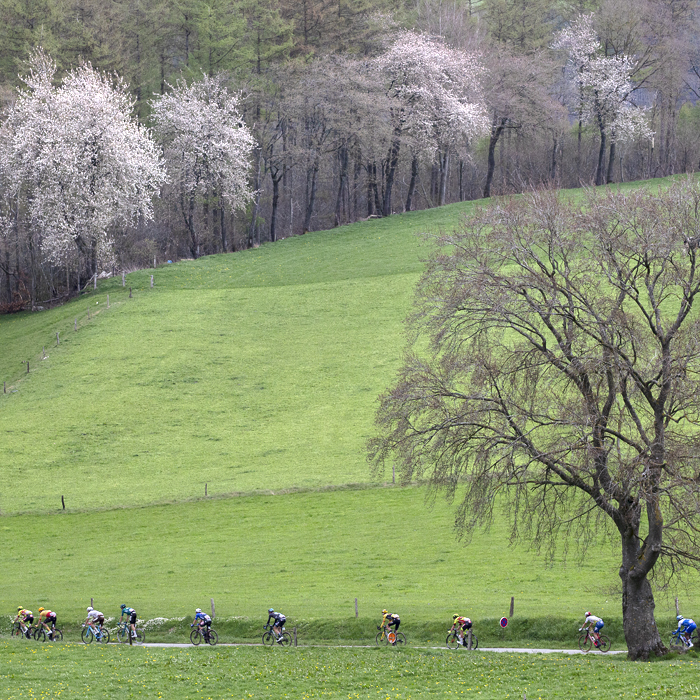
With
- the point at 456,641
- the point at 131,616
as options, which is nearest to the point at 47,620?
the point at 131,616

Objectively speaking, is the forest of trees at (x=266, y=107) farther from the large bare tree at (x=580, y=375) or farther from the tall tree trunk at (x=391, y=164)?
the large bare tree at (x=580, y=375)

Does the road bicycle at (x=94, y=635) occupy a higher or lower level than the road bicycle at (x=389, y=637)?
lower

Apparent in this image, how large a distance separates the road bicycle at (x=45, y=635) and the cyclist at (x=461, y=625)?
43.8 feet

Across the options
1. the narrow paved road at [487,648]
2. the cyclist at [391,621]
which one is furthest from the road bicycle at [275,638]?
the cyclist at [391,621]

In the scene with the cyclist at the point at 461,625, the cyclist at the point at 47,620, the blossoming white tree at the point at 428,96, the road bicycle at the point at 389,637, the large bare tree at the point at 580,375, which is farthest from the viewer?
the blossoming white tree at the point at 428,96

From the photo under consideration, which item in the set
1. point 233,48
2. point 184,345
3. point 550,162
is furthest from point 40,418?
point 550,162

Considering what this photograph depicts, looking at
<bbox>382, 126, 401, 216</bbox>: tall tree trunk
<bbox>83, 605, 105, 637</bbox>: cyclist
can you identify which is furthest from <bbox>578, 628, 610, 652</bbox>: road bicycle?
<bbox>382, 126, 401, 216</bbox>: tall tree trunk

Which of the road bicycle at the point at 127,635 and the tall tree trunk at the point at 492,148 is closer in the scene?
the road bicycle at the point at 127,635

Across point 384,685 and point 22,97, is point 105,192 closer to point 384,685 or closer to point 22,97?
point 22,97

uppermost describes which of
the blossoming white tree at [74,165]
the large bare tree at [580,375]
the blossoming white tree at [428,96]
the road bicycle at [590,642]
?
the blossoming white tree at [428,96]

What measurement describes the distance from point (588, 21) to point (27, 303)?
66339mm

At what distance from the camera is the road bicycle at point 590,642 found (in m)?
25.1

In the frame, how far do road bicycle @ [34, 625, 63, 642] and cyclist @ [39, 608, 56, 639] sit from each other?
66mm

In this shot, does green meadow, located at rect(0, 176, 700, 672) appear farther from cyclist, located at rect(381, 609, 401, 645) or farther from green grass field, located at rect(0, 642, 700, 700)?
cyclist, located at rect(381, 609, 401, 645)
